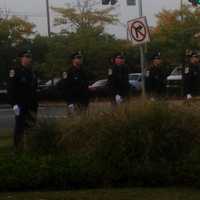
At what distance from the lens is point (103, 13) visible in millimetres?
48031

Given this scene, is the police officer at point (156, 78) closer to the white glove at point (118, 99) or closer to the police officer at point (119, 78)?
the police officer at point (119, 78)

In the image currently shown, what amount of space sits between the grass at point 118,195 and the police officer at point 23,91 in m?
4.04

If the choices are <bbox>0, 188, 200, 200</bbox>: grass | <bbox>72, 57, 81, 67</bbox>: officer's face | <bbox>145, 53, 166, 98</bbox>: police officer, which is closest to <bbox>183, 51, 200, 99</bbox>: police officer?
<bbox>145, 53, 166, 98</bbox>: police officer

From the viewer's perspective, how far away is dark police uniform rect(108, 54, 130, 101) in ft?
49.8

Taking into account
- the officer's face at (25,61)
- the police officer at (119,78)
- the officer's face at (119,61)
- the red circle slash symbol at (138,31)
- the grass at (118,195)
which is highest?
the red circle slash symbol at (138,31)

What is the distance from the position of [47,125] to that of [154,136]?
72.2 inches

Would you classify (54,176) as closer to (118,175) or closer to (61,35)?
(118,175)

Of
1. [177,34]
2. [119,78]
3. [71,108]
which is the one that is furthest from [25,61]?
[177,34]

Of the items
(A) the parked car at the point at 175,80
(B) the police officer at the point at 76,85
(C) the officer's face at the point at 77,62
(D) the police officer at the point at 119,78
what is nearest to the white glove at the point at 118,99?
(D) the police officer at the point at 119,78

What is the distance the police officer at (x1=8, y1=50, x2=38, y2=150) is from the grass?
4042 millimetres

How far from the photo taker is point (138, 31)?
1499cm

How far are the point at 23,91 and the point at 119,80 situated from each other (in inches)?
131

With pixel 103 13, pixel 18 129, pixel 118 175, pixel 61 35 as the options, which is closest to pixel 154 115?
pixel 118 175

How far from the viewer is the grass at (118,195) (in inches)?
314
